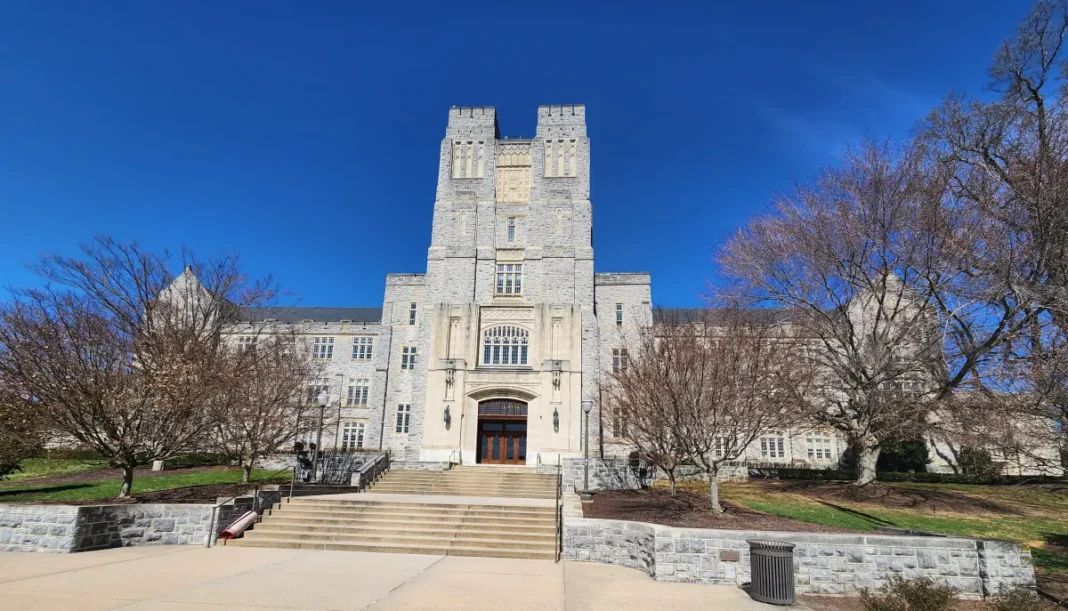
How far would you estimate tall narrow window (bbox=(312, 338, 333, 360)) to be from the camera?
137 ft

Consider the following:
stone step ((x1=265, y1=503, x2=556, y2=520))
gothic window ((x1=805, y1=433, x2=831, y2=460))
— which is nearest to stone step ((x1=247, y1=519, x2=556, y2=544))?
stone step ((x1=265, y1=503, x2=556, y2=520))

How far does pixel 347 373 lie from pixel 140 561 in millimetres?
31584

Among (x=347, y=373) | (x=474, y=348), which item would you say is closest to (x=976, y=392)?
(x=474, y=348)

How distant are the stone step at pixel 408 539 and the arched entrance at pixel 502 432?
18.8 metres

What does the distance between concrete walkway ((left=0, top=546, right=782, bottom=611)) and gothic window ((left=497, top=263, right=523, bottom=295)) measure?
23.8 meters

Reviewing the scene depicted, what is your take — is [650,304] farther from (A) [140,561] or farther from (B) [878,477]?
(A) [140,561]

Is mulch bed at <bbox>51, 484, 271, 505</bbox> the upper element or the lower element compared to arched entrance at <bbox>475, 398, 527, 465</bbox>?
lower

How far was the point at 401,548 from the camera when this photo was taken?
12641 millimetres

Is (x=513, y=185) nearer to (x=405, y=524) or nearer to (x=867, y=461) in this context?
(x=867, y=461)

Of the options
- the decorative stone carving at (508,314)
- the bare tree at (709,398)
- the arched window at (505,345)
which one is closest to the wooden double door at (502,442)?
the arched window at (505,345)

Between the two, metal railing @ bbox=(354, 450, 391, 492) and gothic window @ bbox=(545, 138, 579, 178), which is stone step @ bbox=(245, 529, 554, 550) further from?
gothic window @ bbox=(545, 138, 579, 178)

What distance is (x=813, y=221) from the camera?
22312 millimetres

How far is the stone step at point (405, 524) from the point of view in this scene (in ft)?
45.1

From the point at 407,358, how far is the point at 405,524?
84.9 feet
